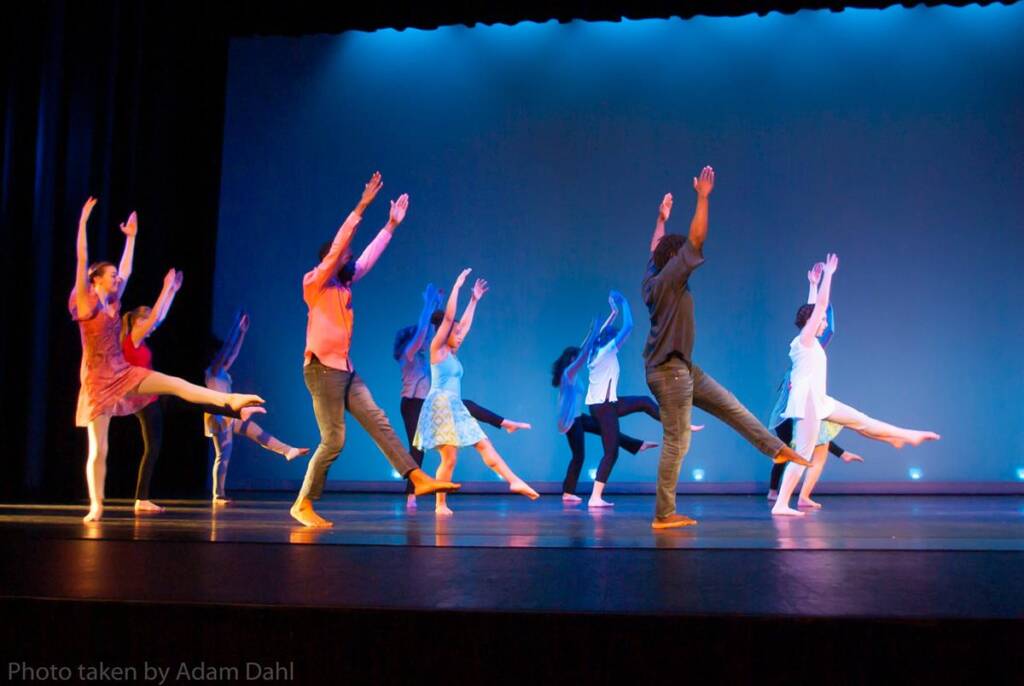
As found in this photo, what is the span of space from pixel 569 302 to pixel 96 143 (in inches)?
184

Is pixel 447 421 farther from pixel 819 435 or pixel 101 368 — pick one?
pixel 819 435

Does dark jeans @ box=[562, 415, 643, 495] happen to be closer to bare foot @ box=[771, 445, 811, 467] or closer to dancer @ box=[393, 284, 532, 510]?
dancer @ box=[393, 284, 532, 510]

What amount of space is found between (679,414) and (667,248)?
3.14 ft

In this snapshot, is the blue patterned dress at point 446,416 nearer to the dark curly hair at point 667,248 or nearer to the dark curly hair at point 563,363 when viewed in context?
the dark curly hair at point 563,363

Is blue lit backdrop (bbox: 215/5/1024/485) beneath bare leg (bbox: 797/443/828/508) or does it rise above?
above

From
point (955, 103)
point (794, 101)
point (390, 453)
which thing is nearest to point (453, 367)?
point (390, 453)

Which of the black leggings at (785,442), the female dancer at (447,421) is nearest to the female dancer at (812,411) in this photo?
the black leggings at (785,442)

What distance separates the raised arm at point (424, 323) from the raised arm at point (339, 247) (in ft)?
5.17

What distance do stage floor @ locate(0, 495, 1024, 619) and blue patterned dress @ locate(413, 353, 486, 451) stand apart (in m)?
0.68

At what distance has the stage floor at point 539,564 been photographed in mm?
2359

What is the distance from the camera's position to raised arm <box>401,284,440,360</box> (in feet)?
21.4

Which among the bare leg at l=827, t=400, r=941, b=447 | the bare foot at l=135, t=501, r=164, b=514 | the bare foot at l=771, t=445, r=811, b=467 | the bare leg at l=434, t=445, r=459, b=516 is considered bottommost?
the bare foot at l=135, t=501, r=164, b=514

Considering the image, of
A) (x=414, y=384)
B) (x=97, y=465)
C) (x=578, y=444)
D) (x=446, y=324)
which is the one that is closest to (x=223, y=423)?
(x=414, y=384)

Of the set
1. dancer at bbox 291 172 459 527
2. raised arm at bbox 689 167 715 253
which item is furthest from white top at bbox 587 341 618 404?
dancer at bbox 291 172 459 527
